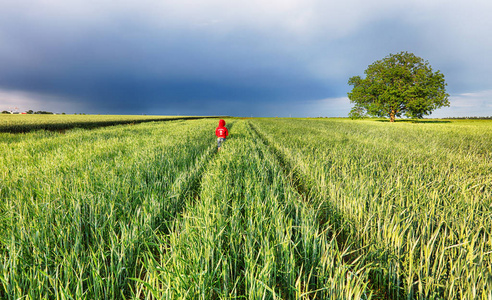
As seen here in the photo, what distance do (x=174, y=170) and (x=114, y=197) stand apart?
1.40 meters

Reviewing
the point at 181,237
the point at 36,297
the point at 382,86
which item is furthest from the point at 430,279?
the point at 382,86

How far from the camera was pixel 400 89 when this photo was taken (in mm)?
32125

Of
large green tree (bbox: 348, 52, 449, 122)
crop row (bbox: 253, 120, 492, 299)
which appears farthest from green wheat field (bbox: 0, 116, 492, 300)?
large green tree (bbox: 348, 52, 449, 122)

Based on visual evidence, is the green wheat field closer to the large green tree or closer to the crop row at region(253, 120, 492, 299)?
Answer: the crop row at region(253, 120, 492, 299)

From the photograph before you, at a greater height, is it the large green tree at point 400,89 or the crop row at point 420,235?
the large green tree at point 400,89

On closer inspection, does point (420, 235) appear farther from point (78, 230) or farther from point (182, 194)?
point (78, 230)

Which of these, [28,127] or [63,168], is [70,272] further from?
[28,127]

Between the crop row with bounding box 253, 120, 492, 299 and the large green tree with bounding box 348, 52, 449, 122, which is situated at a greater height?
the large green tree with bounding box 348, 52, 449, 122

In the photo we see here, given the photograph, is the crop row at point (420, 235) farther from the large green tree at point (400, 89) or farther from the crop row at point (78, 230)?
the large green tree at point (400, 89)

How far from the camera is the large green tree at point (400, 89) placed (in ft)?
102

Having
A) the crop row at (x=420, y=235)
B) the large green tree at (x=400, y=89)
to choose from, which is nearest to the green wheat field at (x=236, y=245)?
the crop row at (x=420, y=235)

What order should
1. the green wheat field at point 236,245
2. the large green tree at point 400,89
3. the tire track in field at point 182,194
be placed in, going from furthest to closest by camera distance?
1. the large green tree at point 400,89
2. the tire track in field at point 182,194
3. the green wheat field at point 236,245

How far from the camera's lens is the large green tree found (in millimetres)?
31234

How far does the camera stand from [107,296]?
3.88 feet
